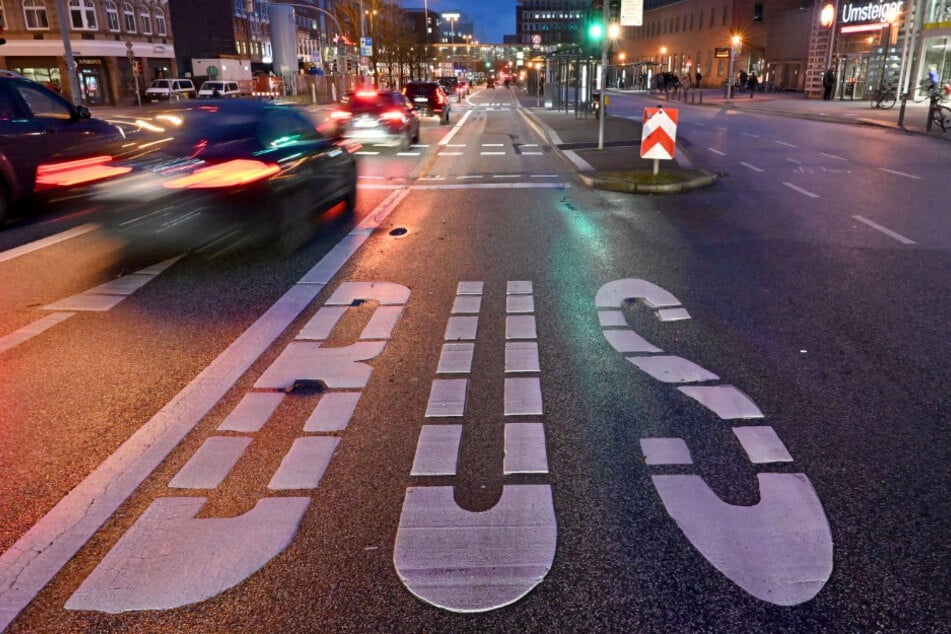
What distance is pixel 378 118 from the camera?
20.7 m

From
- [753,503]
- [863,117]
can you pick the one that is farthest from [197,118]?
[863,117]

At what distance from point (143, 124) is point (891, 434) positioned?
39.8 ft

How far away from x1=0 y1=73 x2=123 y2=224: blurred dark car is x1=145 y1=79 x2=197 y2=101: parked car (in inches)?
1766

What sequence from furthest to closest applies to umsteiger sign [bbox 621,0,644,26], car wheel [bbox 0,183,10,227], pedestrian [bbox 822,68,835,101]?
1. pedestrian [bbox 822,68,835,101]
2. umsteiger sign [bbox 621,0,644,26]
3. car wheel [bbox 0,183,10,227]

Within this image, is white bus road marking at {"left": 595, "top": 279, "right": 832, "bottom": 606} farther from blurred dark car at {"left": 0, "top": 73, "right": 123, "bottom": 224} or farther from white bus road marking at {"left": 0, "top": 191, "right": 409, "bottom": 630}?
→ blurred dark car at {"left": 0, "top": 73, "right": 123, "bottom": 224}

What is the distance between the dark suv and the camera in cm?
3231

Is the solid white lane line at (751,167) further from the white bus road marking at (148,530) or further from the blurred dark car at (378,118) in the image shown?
the white bus road marking at (148,530)

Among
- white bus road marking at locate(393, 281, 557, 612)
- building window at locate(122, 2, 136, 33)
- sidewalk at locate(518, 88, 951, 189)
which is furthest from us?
building window at locate(122, 2, 136, 33)

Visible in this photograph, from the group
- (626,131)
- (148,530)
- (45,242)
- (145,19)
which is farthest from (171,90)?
(148,530)

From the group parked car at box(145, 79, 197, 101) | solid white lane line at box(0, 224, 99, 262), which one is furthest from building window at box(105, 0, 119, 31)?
solid white lane line at box(0, 224, 99, 262)

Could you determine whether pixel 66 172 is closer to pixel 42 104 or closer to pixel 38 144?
pixel 38 144

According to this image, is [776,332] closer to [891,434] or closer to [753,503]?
[891,434]

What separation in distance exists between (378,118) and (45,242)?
41.9 ft

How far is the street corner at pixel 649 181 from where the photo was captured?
40.4 ft
